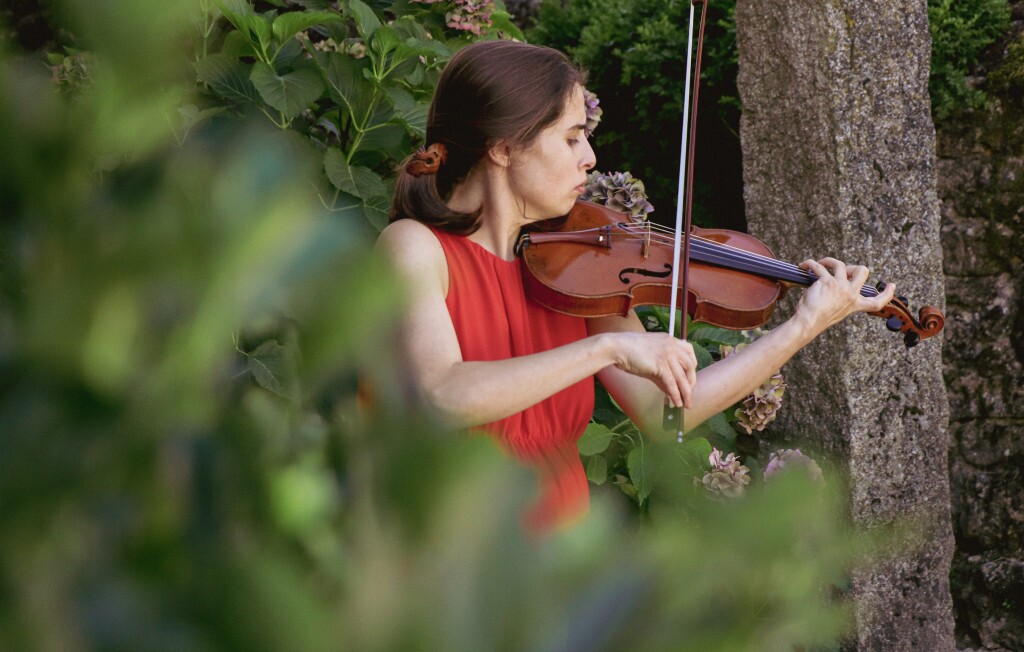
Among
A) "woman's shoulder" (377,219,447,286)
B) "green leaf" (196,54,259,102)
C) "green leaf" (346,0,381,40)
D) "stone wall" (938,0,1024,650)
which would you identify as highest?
"green leaf" (346,0,381,40)

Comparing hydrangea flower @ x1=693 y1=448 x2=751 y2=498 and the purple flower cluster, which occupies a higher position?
the purple flower cluster

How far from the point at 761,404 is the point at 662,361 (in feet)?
3.46

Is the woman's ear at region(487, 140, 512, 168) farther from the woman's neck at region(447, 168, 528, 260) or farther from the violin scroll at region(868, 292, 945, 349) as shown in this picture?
the violin scroll at region(868, 292, 945, 349)

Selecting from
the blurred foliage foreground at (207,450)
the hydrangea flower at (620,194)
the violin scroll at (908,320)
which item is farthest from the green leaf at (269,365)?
the blurred foliage foreground at (207,450)

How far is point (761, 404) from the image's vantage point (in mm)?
2848

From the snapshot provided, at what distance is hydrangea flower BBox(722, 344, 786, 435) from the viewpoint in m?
2.83

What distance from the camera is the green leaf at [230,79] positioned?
2826 millimetres

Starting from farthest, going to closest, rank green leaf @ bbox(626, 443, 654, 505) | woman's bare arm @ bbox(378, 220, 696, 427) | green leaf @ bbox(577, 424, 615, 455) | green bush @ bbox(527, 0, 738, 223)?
green bush @ bbox(527, 0, 738, 223) < green leaf @ bbox(577, 424, 615, 455) < green leaf @ bbox(626, 443, 654, 505) < woman's bare arm @ bbox(378, 220, 696, 427)

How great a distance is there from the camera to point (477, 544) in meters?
0.22

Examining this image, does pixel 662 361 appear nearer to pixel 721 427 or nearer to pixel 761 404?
pixel 761 404

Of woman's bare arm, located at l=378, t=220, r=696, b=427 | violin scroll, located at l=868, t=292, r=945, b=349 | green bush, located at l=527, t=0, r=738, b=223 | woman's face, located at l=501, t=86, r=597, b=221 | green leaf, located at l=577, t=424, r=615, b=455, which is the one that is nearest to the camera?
woman's bare arm, located at l=378, t=220, r=696, b=427

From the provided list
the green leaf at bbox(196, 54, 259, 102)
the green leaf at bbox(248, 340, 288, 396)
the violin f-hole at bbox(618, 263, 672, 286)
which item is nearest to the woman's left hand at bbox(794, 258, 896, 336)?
the violin f-hole at bbox(618, 263, 672, 286)

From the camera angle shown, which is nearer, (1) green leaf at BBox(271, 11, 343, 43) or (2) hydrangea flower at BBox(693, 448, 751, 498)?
(2) hydrangea flower at BBox(693, 448, 751, 498)

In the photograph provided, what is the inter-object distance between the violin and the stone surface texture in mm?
507
